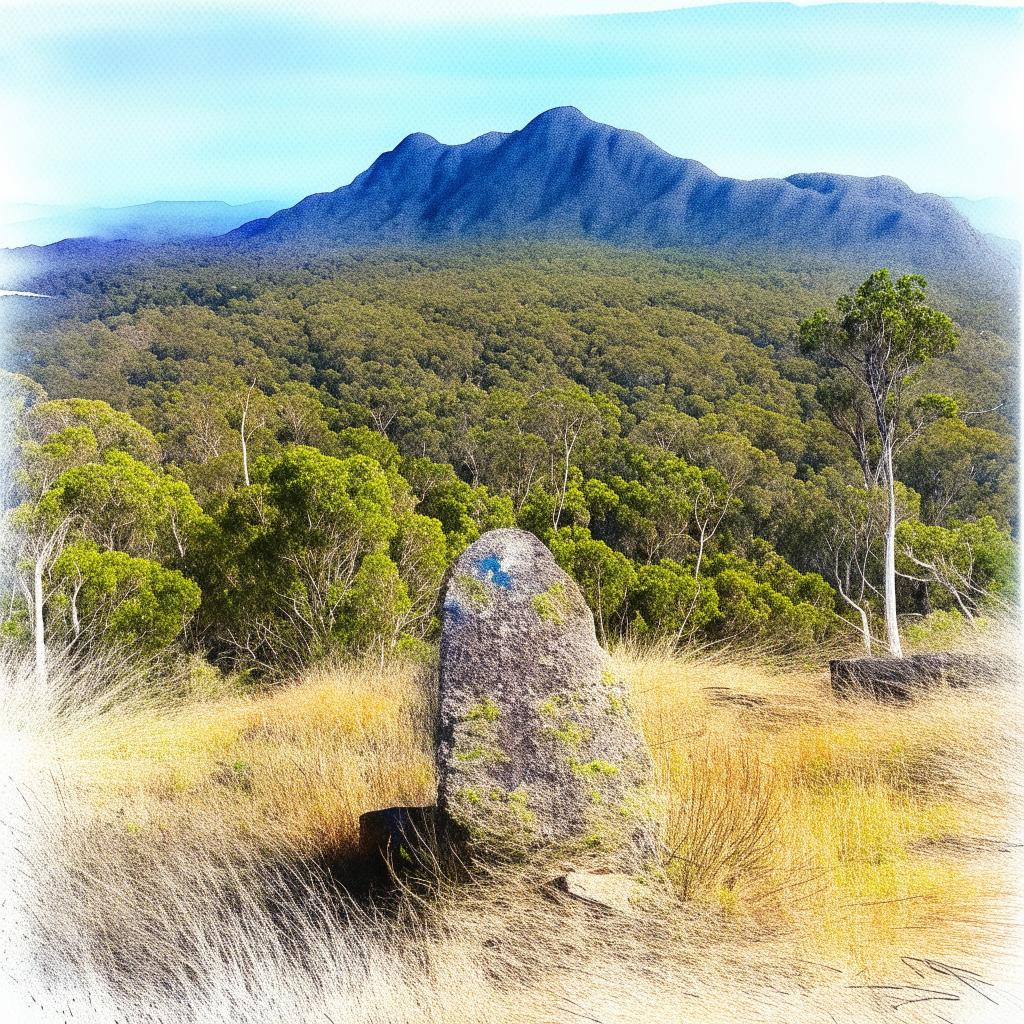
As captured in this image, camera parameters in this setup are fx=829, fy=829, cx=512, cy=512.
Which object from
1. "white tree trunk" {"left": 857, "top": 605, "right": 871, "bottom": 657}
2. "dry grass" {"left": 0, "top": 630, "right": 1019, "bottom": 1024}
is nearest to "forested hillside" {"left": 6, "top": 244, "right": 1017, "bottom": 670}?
"white tree trunk" {"left": 857, "top": 605, "right": 871, "bottom": 657}

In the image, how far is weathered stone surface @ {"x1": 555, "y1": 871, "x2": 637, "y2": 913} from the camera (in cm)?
233

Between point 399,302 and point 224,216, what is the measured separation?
57284mm

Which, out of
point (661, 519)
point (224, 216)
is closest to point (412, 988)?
point (224, 216)

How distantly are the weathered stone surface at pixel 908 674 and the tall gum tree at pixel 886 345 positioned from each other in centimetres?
720

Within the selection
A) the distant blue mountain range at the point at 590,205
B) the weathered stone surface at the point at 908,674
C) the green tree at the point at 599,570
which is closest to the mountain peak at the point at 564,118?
the distant blue mountain range at the point at 590,205

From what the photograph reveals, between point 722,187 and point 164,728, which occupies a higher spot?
point 722,187

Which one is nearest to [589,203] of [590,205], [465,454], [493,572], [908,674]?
[590,205]

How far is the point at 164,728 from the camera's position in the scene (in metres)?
4.84

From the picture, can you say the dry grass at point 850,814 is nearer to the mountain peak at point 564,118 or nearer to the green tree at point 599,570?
the green tree at point 599,570

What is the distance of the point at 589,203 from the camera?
3826 inches

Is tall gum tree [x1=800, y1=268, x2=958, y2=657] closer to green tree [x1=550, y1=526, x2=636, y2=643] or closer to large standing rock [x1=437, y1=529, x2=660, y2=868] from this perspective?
green tree [x1=550, y1=526, x2=636, y2=643]

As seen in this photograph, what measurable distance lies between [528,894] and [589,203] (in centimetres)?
10228

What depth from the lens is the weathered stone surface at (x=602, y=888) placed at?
2332mm

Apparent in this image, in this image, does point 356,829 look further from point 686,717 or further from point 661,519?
point 661,519
